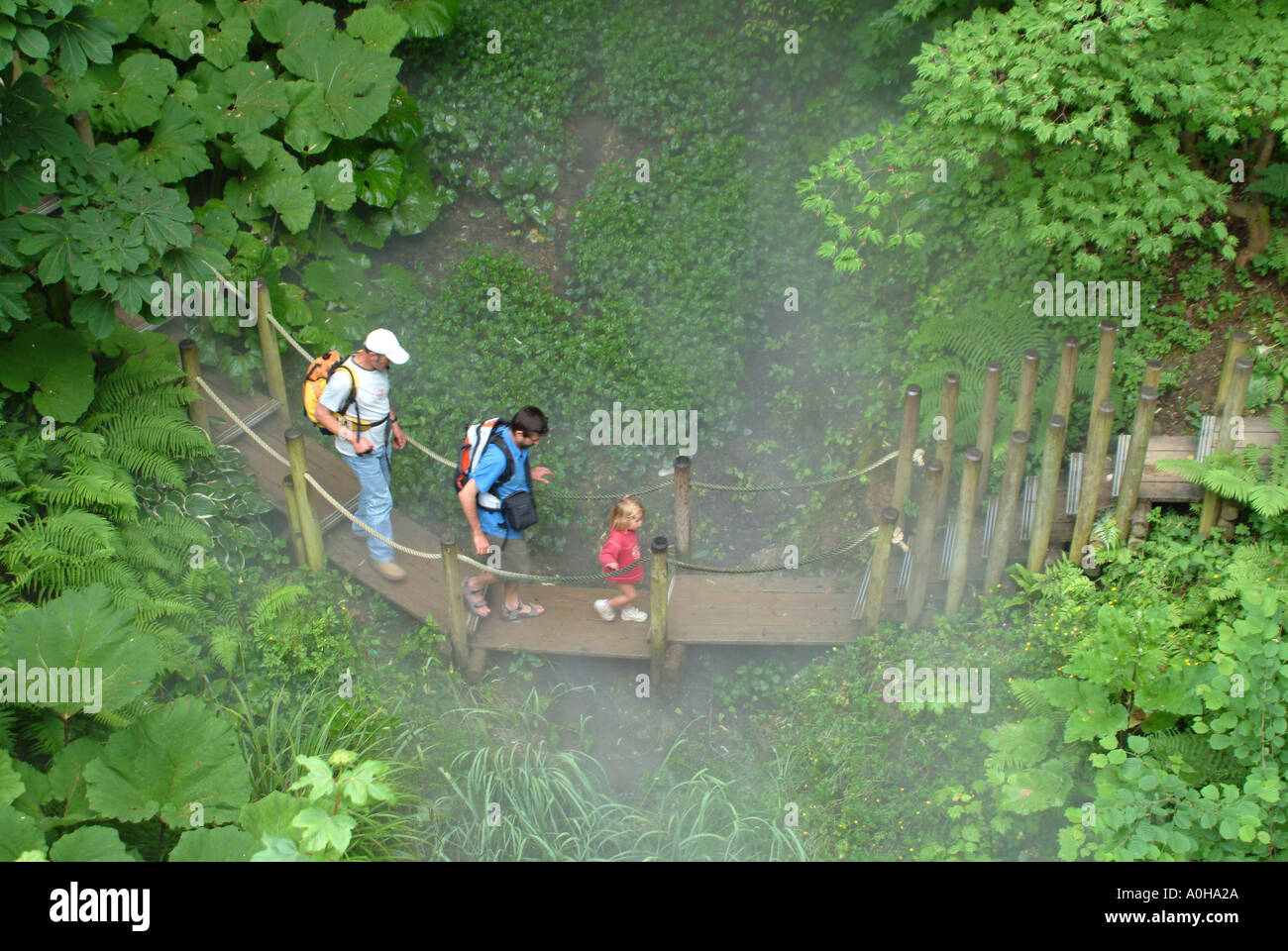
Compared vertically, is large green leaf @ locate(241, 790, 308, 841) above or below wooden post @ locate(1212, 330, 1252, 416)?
below

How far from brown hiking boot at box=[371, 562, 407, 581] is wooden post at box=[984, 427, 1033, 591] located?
417 centimetres

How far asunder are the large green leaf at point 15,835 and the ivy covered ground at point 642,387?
21 mm

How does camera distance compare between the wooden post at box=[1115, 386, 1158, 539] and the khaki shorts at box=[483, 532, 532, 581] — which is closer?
the wooden post at box=[1115, 386, 1158, 539]

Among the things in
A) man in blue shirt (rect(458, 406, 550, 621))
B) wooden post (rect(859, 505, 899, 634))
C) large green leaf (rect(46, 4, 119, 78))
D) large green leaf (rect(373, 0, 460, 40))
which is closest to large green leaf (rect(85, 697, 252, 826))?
man in blue shirt (rect(458, 406, 550, 621))

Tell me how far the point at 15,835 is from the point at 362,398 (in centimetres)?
334

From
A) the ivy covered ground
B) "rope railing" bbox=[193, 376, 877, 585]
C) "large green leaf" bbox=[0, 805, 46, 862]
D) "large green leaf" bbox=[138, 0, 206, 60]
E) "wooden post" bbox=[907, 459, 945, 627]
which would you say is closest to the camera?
"large green leaf" bbox=[0, 805, 46, 862]

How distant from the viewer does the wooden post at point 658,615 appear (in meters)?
6.88

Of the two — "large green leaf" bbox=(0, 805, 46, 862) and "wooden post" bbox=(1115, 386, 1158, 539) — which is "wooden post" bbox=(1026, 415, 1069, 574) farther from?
"large green leaf" bbox=(0, 805, 46, 862)

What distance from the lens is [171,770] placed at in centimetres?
527

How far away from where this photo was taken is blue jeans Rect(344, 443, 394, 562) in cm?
731

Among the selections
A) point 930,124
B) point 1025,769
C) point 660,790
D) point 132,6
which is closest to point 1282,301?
point 930,124

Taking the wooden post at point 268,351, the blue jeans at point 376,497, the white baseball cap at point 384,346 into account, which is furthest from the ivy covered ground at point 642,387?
the white baseball cap at point 384,346

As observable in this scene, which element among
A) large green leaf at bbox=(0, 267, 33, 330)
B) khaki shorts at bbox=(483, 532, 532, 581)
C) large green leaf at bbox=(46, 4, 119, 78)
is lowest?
khaki shorts at bbox=(483, 532, 532, 581)

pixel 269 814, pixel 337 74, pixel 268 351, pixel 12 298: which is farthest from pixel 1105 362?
pixel 337 74
